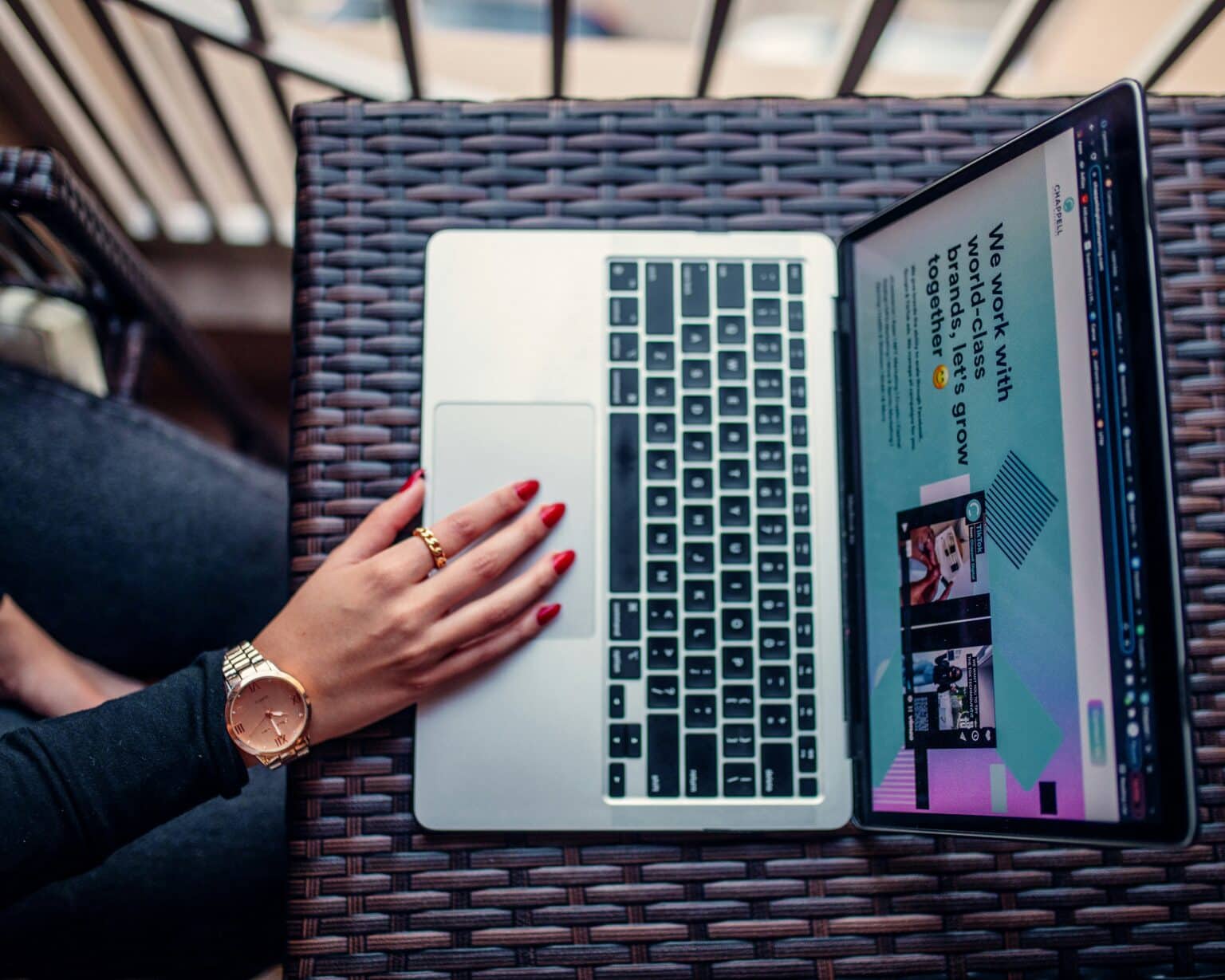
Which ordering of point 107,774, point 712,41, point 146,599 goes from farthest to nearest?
1. point 712,41
2. point 146,599
3. point 107,774

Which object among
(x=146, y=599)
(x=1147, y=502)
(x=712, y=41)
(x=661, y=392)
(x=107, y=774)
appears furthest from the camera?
(x=712, y=41)

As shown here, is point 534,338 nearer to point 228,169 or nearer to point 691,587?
point 691,587

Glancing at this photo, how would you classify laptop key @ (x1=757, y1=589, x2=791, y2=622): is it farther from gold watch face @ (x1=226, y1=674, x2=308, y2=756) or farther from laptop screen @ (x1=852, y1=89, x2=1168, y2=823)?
gold watch face @ (x1=226, y1=674, x2=308, y2=756)

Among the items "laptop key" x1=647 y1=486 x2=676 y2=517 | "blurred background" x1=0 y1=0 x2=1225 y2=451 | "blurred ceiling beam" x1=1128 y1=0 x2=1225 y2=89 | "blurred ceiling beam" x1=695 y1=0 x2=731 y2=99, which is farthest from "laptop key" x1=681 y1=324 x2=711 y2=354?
"blurred ceiling beam" x1=1128 y1=0 x2=1225 y2=89

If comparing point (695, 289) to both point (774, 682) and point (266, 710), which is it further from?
point (266, 710)

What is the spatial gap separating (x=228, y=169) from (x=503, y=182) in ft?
3.73

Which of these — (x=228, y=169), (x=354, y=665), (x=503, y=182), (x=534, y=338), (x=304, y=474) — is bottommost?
(x=354, y=665)

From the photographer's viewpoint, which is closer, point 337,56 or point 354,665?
point 354,665

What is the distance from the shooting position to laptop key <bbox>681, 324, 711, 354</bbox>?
671mm

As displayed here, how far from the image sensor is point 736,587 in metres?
0.65

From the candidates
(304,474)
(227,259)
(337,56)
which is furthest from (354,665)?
(227,259)

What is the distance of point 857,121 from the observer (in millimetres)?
706

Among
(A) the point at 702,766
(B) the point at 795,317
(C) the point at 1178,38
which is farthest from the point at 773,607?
(C) the point at 1178,38

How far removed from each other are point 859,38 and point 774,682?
69 cm
